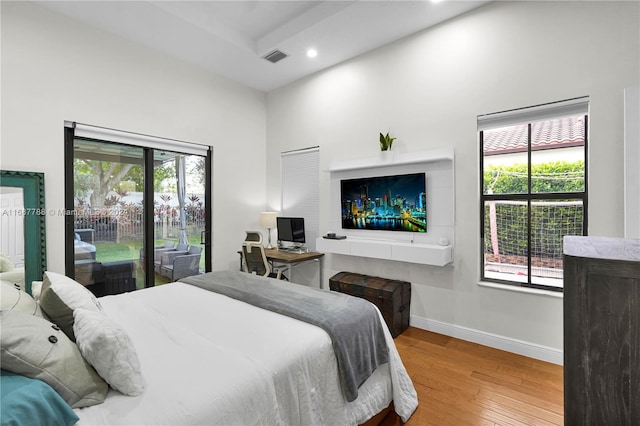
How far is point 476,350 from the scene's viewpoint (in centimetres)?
283

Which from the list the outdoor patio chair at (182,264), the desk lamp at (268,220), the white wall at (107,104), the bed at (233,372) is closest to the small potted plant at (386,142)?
the desk lamp at (268,220)

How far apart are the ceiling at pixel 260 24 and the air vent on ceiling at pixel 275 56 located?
56 mm

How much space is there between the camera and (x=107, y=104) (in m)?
3.25

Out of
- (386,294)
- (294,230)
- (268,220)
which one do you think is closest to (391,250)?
(386,294)

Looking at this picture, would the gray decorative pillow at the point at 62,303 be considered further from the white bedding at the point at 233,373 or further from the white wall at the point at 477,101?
the white wall at the point at 477,101

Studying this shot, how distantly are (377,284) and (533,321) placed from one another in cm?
142

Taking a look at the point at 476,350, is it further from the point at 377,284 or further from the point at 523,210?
the point at 523,210

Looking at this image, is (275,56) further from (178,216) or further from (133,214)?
(133,214)

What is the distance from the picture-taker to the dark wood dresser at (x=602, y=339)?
→ 3.15 feet

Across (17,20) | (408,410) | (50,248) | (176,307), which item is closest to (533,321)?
(408,410)

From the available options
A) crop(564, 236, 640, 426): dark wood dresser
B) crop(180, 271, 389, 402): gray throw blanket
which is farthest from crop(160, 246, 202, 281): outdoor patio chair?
crop(564, 236, 640, 426): dark wood dresser

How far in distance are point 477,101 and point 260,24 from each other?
2.50m

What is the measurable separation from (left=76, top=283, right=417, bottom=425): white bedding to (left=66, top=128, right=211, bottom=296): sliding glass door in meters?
1.56

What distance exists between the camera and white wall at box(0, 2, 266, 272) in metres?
2.74
